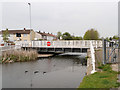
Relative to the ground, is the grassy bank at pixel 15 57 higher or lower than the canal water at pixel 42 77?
higher

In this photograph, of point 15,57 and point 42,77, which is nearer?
point 42,77

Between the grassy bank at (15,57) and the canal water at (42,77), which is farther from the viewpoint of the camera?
the grassy bank at (15,57)

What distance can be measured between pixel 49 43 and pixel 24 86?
17472 millimetres

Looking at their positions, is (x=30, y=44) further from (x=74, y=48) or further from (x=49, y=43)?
(x=74, y=48)

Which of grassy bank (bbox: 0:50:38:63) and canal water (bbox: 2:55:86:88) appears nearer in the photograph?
canal water (bbox: 2:55:86:88)

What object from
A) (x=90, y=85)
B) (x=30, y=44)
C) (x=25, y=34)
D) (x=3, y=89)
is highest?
(x=25, y=34)

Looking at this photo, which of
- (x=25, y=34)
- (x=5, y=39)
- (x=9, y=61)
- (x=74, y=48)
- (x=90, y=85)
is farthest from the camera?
(x=25, y=34)

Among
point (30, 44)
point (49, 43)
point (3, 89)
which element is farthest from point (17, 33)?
point (3, 89)

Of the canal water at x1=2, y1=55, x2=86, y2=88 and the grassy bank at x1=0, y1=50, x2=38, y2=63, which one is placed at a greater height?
the grassy bank at x1=0, y1=50, x2=38, y2=63

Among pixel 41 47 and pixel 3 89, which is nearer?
pixel 3 89

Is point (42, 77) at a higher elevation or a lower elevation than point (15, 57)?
lower

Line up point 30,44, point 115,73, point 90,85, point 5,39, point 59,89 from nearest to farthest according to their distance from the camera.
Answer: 1. point 90,85
2. point 59,89
3. point 115,73
4. point 30,44
5. point 5,39

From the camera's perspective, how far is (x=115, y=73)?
23.0 feet

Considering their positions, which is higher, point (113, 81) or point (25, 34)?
point (25, 34)
